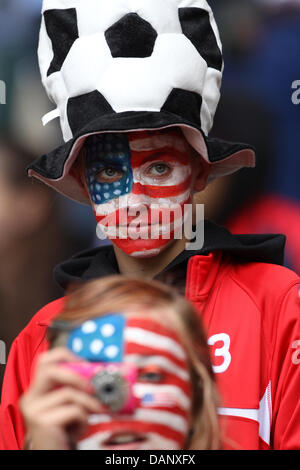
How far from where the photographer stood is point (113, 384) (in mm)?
1057

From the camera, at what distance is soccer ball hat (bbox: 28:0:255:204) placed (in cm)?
173

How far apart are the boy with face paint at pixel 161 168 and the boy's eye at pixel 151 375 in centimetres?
52

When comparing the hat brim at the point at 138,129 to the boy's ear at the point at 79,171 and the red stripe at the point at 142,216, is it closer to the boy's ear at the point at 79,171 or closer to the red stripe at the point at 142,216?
the boy's ear at the point at 79,171

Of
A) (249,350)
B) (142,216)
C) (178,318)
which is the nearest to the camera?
(178,318)

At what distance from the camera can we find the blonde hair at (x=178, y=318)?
115cm

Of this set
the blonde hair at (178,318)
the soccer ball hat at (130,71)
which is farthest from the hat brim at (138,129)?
the blonde hair at (178,318)

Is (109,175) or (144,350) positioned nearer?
(144,350)

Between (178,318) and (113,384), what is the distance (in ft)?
0.52

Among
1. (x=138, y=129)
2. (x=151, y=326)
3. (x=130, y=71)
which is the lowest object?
(x=151, y=326)

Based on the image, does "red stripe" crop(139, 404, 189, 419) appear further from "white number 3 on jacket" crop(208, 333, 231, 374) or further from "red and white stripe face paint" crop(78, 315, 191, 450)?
"white number 3 on jacket" crop(208, 333, 231, 374)

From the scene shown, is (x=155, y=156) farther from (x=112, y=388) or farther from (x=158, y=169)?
(x=112, y=388)

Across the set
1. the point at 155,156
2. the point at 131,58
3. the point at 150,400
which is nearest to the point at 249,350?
the point at 155,156

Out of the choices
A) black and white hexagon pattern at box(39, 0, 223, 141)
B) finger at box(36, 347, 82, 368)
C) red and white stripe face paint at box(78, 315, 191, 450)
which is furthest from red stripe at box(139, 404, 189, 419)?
black and white hexagon pattern at box(39, 0, 223, 141)

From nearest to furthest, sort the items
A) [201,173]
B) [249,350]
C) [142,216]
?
[249,350]
[142,216]
[201,173]
